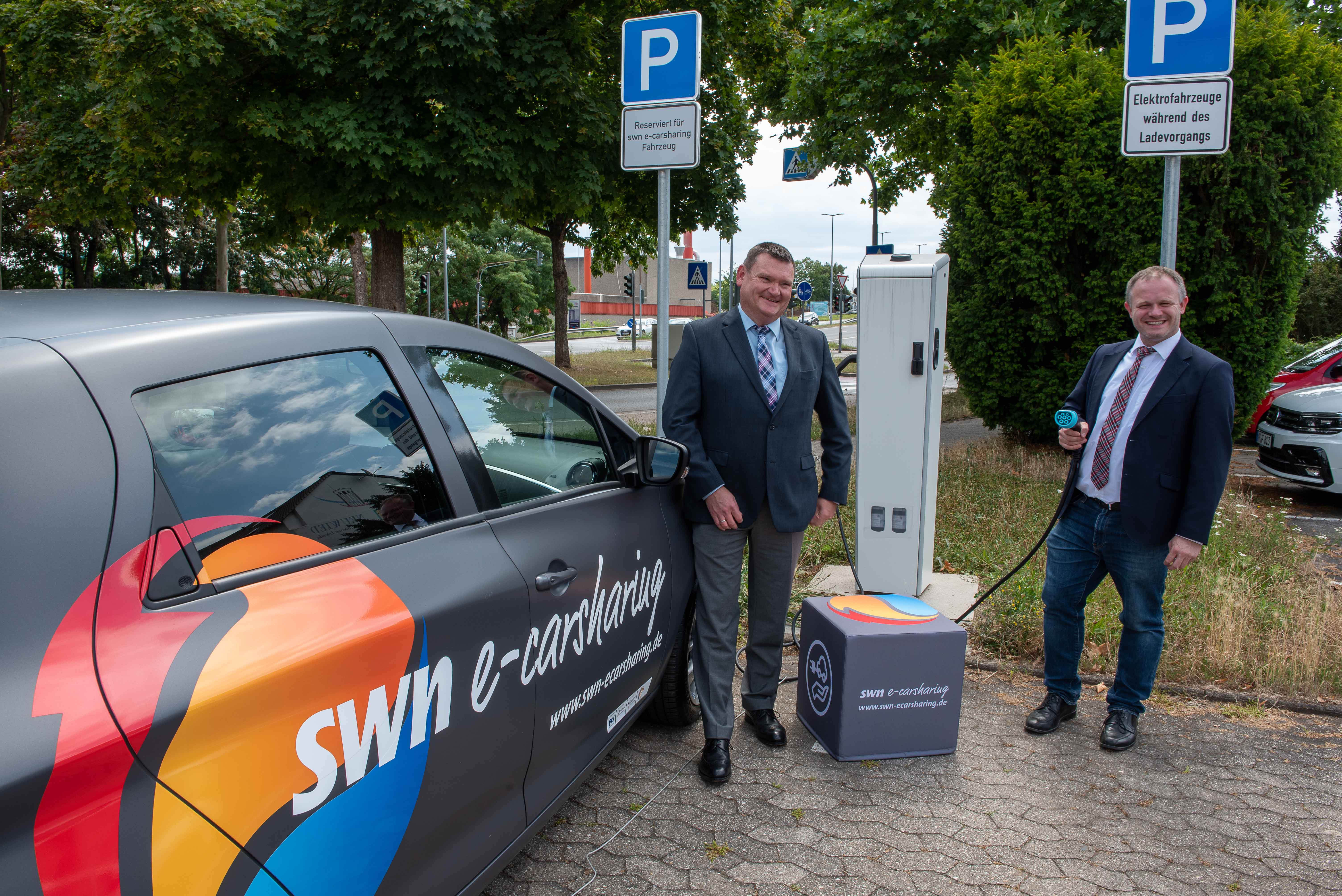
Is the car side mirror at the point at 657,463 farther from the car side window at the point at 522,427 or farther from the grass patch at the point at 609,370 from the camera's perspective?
the grass patch at the point at 609,370

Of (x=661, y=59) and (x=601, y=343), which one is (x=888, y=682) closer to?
(x=661, y=59)

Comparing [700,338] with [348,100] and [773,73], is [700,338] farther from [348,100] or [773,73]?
[773,73]

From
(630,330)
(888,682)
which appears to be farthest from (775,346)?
(630,330)

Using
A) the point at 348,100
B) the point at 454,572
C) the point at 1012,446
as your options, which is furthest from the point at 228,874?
the point at 348,100

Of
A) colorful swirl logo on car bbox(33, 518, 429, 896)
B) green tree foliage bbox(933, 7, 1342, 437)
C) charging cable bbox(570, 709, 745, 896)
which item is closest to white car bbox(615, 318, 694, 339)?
green tree foliage bbox(933, 7, 1342, 437)

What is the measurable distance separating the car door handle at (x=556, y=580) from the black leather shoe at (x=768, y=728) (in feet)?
4.82

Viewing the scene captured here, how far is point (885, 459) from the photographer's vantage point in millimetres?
4852

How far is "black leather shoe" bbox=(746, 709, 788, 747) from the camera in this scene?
347 cm

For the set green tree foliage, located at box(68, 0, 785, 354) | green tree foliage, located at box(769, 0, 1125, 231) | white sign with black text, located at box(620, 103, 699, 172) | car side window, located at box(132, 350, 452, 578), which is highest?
green tree foliage, located at box(769, 0, 1125, 231)

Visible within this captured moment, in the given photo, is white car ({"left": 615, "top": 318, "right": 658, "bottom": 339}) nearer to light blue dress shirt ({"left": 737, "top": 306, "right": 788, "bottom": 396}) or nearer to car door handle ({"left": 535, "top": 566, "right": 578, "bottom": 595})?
light blue dress shirt ({"left": 737, "top": 306, "right": 788, "bottom": 396})

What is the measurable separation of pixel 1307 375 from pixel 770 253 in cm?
965

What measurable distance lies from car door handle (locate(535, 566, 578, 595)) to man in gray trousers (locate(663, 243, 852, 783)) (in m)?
0.86

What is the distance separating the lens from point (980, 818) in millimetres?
2961

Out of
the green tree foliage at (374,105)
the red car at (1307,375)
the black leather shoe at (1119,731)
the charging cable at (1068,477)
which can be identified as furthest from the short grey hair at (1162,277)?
the green tree foliage at (374,105)
